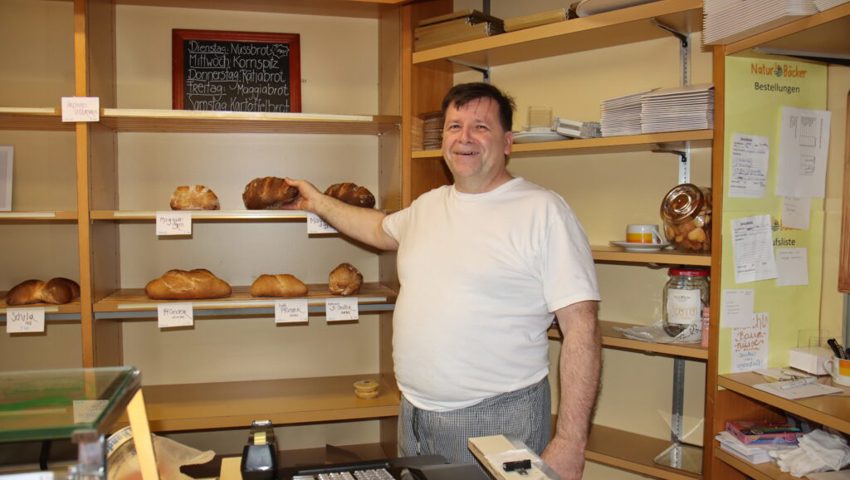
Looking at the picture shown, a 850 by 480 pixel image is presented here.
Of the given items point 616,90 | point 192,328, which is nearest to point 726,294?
point 616,90

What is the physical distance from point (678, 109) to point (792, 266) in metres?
0.62

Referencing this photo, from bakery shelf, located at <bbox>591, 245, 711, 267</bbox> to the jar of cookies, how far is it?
0.19 ft

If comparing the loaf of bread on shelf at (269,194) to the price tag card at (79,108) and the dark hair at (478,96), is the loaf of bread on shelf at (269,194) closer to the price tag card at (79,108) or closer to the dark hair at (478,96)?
the price tag card at (79,108)

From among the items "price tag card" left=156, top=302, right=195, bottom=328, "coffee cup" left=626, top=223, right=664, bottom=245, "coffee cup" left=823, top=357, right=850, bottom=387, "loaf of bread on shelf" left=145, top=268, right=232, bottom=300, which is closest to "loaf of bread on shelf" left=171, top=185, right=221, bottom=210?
"loaf of bread on shelf" left=145, top=268, right=232, bottom=300

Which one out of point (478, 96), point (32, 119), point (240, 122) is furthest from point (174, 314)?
point (478, 96)

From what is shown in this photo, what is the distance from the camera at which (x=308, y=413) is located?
8.45 feet

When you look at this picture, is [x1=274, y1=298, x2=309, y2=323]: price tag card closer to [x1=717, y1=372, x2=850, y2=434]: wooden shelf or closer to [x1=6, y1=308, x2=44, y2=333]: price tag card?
[x1=6, y1=308, x2=44, y2=333]: price tag card

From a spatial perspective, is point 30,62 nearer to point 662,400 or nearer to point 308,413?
point 308,413

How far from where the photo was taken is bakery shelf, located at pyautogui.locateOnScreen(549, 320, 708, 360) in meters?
2.09

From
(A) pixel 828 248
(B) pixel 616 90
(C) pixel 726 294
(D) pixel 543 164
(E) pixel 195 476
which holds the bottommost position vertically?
(E) pixel 195 476

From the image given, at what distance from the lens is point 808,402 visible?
68.6 inches

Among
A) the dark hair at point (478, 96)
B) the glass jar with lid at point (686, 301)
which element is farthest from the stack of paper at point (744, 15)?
the glass jar with lid at point (686, 301)

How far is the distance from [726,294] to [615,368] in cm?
75

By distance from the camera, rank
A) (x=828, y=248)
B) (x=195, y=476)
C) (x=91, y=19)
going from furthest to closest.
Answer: (x=91, y=19) < (x=828, y=248) < (x=195, y=476)
